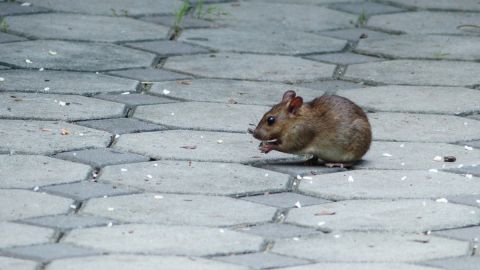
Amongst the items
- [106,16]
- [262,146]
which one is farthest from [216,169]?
[106,16]

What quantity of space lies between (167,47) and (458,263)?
3.97 metres

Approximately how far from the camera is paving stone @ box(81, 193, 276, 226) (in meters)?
5.08

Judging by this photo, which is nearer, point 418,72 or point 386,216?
point 386,216

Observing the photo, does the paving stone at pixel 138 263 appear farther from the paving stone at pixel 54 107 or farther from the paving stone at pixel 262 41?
the paving stone at pixel 262 41

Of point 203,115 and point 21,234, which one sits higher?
point 203,115

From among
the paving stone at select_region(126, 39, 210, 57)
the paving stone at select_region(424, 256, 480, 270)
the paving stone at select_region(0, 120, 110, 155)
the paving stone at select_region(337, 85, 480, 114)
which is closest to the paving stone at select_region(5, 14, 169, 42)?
the paving stone at select_region(126, 39, 210, 57)

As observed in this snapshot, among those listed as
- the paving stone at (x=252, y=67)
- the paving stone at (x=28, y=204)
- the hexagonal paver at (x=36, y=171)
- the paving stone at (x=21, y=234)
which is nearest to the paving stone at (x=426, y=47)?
the paving stone at (x=252, y=67)

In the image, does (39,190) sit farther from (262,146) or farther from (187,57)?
(187,57)

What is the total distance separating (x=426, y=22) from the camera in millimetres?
9219

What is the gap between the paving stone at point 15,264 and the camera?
4.41m

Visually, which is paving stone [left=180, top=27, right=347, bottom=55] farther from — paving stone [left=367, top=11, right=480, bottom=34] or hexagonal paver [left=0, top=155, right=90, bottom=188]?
hexagonal paver [left=0, top=155, right=90, bottom=188]

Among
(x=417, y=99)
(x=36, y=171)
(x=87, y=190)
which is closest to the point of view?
(x=87, y=190)

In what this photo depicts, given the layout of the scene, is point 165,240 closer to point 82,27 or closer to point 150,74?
point 150,74

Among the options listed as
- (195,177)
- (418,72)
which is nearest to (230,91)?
(418,72)
